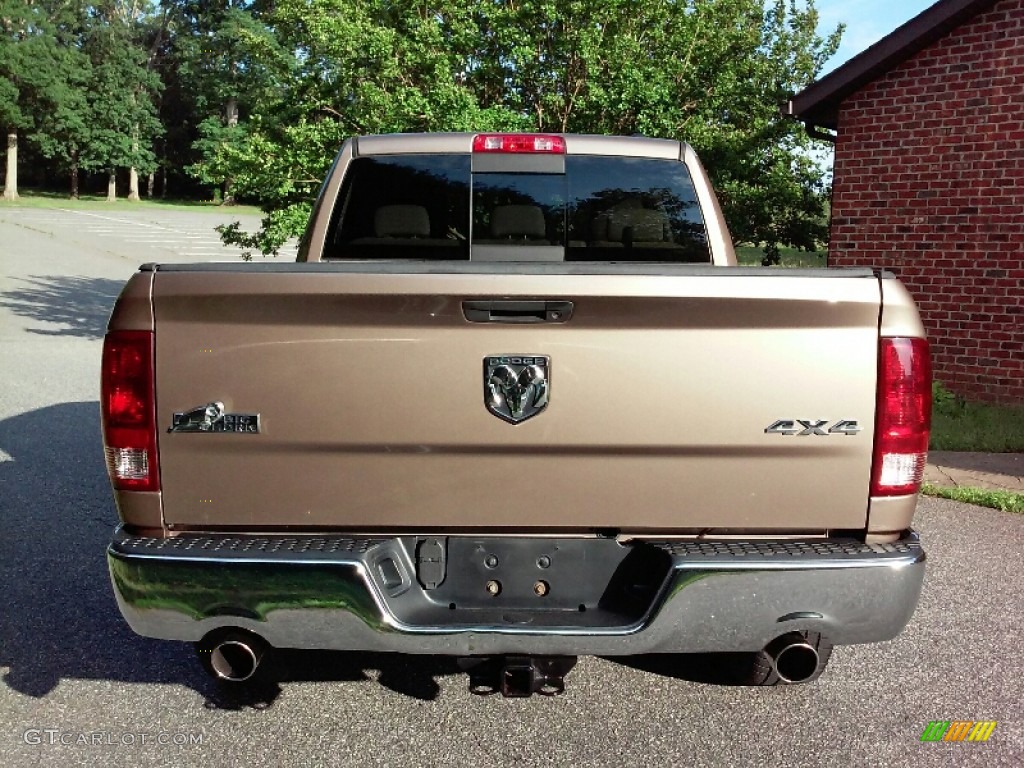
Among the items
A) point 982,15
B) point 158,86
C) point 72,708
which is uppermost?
point 158,86

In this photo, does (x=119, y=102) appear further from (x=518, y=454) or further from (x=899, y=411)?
(x=899, y=411)

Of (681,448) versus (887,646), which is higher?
(681,448)

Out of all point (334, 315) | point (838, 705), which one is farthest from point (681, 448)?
point (838, 705)

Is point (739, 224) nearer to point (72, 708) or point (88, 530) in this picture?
point (88, 530)

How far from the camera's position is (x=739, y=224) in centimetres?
1059

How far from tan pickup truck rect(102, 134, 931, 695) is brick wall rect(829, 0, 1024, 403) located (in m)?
7.32

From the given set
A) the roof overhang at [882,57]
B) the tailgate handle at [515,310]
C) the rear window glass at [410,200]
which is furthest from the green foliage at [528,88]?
the tailgate handle at [515,310]

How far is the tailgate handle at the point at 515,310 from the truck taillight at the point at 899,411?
0.88m

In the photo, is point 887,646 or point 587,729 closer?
point 587,729

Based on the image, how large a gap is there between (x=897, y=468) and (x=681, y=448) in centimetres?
60

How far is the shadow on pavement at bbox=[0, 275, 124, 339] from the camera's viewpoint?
1476 cm

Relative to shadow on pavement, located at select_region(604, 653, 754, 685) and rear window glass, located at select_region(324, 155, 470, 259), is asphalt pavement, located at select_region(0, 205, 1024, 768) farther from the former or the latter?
rear window glass, located at select_region(324, 155, 470, 259)

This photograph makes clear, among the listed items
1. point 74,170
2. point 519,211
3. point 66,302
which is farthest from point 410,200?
point 74,170

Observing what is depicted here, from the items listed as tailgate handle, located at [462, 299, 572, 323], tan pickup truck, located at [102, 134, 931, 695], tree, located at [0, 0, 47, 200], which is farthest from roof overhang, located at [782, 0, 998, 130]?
tree, located at [0, 0, 47, 200]
